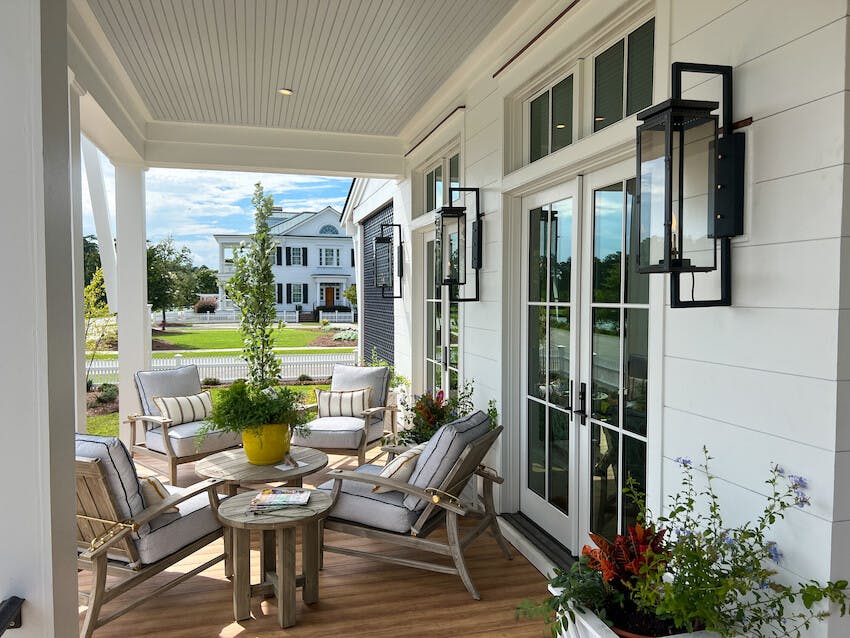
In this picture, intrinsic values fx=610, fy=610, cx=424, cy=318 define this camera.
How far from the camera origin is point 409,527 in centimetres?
323

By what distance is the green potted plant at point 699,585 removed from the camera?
177 cm

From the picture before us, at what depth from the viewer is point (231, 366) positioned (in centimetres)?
1095

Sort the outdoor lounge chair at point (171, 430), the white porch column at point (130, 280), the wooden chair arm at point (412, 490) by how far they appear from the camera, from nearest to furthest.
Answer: the wooden chair arm at point (412, 490)
the outdoor lounge chair at point (171, 430)
the white porch column at point (130, 280)

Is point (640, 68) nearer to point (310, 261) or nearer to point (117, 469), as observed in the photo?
point (117, 469)

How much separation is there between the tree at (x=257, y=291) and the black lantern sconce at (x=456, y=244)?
1532 millimetres

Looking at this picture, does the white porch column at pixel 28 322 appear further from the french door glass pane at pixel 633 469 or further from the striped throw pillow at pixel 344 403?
the striped throw pillow at pixel 344 403

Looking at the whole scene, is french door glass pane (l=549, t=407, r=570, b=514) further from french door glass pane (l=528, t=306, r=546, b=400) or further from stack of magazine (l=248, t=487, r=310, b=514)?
stack of magazine (l=248, t=487, r=310, b=514)

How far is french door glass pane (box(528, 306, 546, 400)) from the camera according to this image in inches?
146

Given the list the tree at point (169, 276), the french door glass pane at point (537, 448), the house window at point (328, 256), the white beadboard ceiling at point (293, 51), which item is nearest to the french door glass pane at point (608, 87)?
the white beadboard ceiling at point (293, 51)

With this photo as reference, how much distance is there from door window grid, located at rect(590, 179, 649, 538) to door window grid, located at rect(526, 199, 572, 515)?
281 mm

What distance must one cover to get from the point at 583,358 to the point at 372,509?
138 cm

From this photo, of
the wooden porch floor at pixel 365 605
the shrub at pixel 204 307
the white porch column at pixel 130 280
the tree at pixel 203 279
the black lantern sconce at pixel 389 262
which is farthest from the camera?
the shrub at pixel 204 307

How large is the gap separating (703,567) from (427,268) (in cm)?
463

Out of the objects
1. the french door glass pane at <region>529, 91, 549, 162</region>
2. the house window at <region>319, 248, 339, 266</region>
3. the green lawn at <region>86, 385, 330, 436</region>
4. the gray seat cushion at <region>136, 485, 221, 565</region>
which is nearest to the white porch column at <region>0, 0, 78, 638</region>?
the gray seat cushion at <region>136, 485, 221, 565</region>
